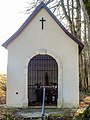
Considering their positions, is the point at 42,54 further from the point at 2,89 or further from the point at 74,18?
the point at 74,18

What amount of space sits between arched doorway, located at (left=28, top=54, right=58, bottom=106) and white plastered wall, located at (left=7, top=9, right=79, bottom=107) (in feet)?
1.93

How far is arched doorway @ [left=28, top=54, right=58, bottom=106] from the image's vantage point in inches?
546

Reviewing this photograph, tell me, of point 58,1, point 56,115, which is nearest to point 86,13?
point 56,115

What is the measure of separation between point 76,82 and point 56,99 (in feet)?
4.62

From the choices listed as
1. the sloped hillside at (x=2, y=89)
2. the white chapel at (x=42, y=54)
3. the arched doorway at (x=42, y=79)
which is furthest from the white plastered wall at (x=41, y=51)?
the sloped hillside at (x=2, y=89)

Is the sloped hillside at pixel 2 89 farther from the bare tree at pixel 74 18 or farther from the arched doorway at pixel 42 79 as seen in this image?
the bare tree at pixel 74 18

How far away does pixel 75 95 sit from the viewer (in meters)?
13.0

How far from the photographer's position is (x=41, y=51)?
514 inches

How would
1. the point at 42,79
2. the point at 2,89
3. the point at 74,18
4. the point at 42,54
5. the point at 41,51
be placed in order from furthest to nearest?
the point at 74,18 < the point at 2,89 < the point at 42,79 < the point at 42,54 < the point at 41,51

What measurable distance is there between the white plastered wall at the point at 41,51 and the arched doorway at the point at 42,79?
590 mm

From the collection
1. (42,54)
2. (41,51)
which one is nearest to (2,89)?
(42,54)

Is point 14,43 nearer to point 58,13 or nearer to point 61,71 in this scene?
point 61,71

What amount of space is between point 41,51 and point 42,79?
2601 mm

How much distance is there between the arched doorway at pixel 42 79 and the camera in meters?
13.9
